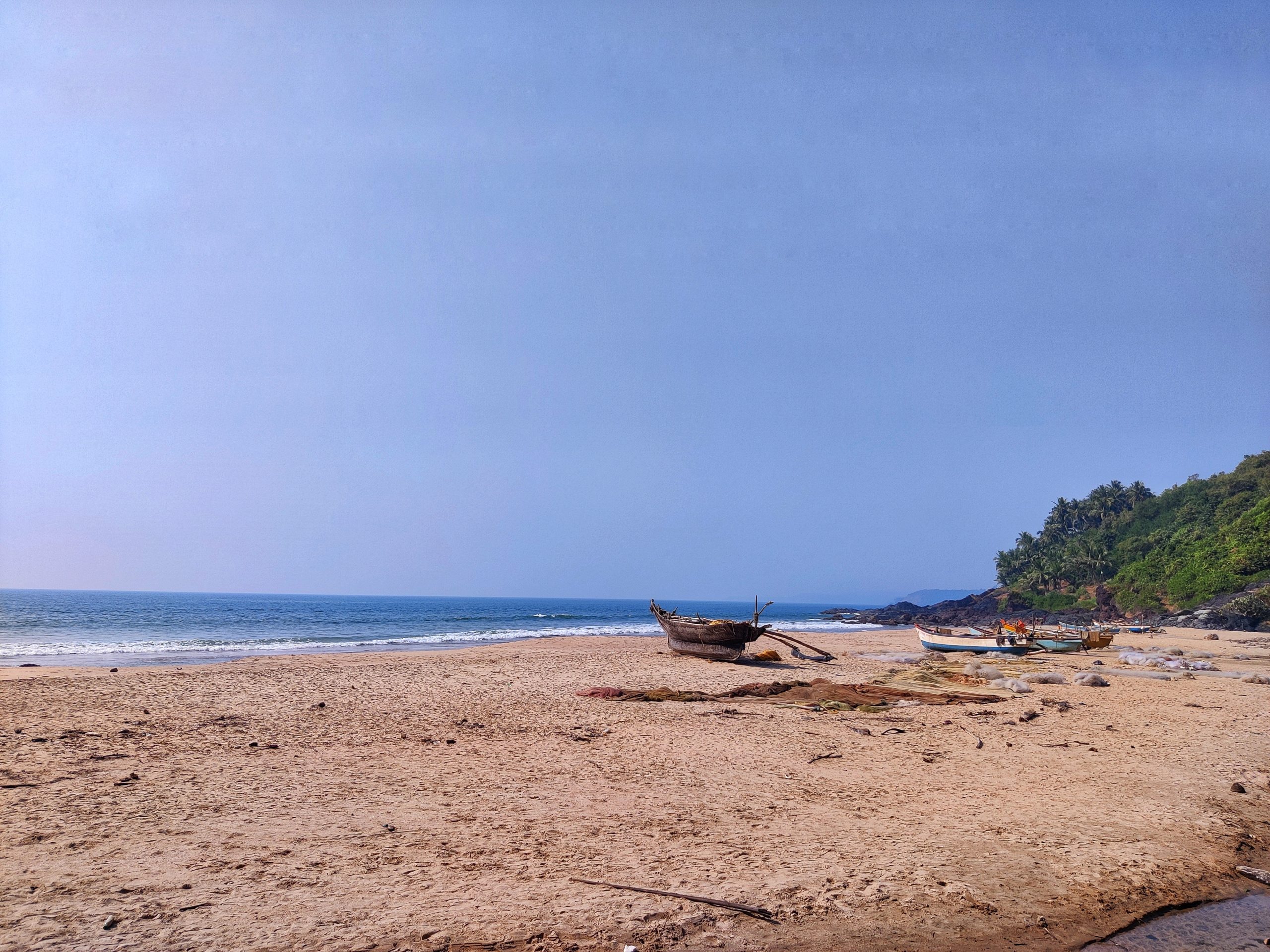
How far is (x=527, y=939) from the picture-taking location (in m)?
4.32

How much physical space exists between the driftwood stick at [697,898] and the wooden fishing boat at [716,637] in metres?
17.3

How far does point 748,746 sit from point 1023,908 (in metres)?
5.23

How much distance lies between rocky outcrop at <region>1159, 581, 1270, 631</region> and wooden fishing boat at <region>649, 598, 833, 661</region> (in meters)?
36.4

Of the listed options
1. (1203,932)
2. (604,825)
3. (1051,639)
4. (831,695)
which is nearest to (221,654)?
(831,695)

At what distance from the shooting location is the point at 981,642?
29297mm

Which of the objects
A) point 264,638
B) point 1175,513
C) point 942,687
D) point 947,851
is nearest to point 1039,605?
point 1175,513

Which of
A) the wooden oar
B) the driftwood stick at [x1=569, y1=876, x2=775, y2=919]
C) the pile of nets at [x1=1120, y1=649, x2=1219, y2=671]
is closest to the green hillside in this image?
the pile of nets at [x1=1120, y1=649, x2=1219, y2=671]

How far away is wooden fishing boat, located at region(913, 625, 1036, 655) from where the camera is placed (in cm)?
2842

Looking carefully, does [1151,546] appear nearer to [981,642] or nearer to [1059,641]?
[1059,641]

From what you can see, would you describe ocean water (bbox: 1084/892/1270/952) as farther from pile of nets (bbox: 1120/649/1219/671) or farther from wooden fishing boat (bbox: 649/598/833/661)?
pile of nets (bbox: 1120/649/1219/671)

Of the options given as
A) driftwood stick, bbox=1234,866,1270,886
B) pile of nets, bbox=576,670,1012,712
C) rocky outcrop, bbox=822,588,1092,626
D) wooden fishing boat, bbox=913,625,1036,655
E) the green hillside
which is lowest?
rocky outcrop, bbox=822,588,1092,626

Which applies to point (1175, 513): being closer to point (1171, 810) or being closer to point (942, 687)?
point (942, 687)

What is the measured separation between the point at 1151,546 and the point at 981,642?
52.9 m

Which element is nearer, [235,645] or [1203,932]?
[1203,932]
